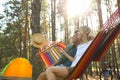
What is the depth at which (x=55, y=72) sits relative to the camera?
324 cm

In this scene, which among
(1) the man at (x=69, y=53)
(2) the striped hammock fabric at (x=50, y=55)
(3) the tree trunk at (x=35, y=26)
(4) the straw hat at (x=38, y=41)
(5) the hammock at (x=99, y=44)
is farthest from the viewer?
(3) the tree trunk at (x=35, y=26)

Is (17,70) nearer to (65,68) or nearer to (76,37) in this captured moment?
(65,68)

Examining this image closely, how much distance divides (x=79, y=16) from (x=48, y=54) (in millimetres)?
16305

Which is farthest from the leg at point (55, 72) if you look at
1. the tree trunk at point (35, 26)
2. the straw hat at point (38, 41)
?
the tree trunk at point (35, 26)

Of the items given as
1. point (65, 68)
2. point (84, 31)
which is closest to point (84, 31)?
point (84, 31)

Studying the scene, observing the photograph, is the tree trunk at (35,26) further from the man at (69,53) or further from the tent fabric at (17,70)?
the tent fabric at (17,70)

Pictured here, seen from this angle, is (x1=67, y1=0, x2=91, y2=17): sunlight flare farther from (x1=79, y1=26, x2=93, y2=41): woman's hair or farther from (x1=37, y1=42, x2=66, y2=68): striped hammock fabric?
(x1=79, y1=26, x2=93, y2=41): woman's hair

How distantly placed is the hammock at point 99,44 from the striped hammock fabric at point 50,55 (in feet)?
6.40

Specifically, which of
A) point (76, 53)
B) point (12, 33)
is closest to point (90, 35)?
point (76, 53)

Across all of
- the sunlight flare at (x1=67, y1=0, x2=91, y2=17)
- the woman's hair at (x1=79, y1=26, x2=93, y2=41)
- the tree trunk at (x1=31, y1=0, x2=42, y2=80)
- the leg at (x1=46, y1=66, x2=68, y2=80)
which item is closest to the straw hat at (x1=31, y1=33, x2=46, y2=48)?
the tree trunk at (x1=31, y1=0, x2=42, y2=80)

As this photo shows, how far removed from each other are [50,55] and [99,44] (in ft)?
7.73

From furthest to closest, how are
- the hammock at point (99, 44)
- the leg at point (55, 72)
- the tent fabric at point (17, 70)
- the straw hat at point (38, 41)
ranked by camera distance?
the straw hat at point (38, 41)
the hammock at point (99, 44)
the leg at point (55, 72)
the tent fabric at point (17, 70)

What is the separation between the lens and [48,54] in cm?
580

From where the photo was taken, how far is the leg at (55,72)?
3.16 m
